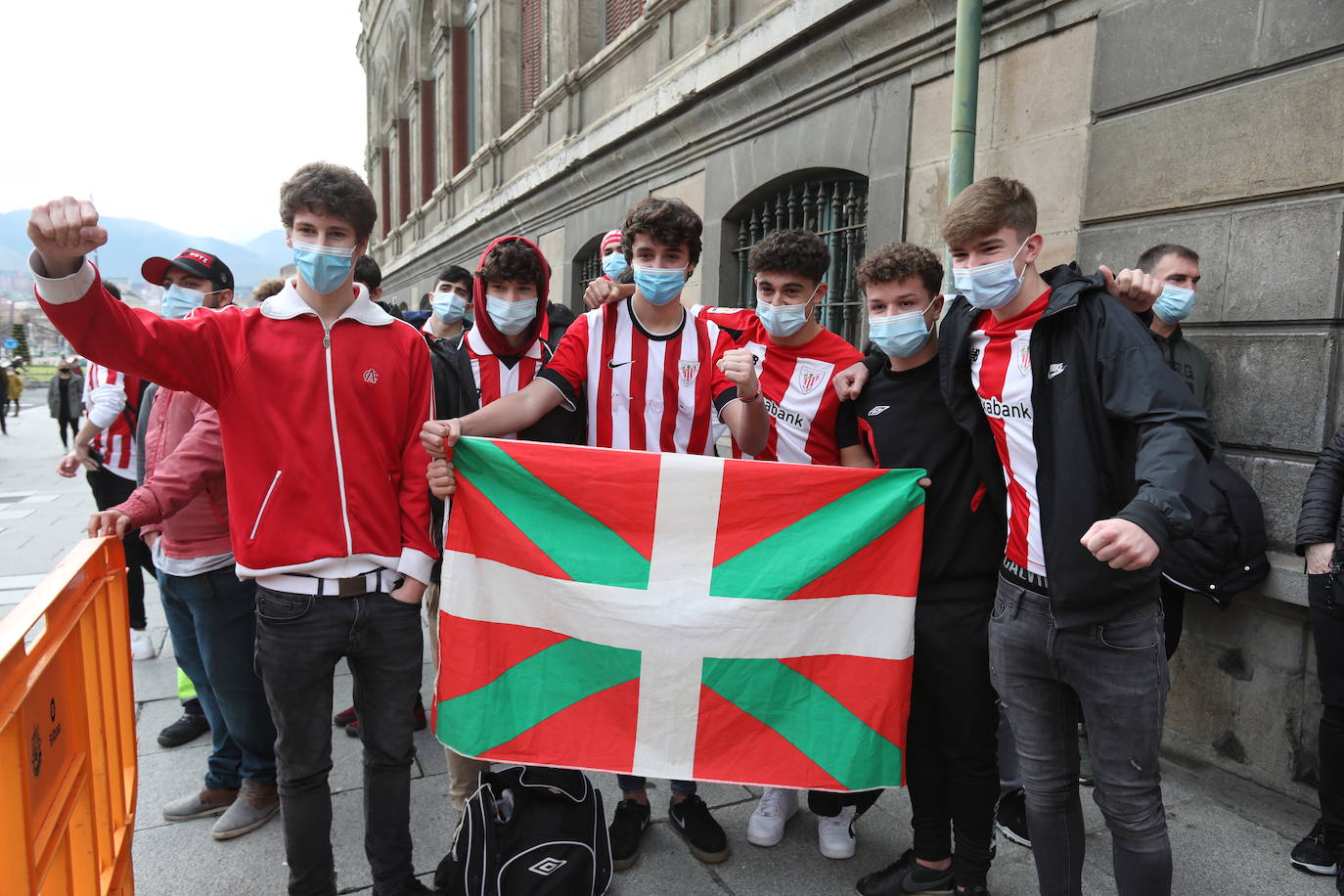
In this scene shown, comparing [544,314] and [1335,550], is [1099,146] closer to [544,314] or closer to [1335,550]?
[1335,550]

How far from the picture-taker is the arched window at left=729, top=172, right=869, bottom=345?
605cm

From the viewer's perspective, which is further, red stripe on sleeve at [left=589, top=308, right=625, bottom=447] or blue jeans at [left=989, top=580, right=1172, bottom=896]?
red stripe on sleeve at [left=589, top=308, right=625, bottom=447]

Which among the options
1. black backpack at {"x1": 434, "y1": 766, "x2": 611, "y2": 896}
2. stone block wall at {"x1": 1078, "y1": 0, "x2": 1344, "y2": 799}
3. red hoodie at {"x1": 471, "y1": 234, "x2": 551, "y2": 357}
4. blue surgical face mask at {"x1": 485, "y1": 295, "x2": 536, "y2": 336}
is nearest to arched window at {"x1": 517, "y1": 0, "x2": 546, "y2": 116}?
stone block wall at {"x1": 1078, "y1": 0, "x2": 1344, "y2": 799}

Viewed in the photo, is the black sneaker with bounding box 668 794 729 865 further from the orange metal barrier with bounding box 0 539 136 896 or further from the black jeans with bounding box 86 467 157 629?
the black jeans with bounding box 86 467 157 629

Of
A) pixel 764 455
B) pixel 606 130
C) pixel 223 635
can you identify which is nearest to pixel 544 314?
pixel 764 455

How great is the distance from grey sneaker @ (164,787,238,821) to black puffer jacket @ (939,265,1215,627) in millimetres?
3038

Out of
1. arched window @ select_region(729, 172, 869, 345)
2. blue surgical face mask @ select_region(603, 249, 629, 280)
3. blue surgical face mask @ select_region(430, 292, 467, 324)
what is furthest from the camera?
arched window @ select_region(729, 172, 869, 345)

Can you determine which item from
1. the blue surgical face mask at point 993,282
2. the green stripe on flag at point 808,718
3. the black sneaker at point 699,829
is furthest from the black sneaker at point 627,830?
the blue surgical face mask at point 993,282

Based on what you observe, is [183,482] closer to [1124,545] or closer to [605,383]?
[605,383]

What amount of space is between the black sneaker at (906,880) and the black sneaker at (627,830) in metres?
0.76

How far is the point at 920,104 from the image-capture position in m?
5.11

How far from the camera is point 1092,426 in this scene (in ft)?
6.61

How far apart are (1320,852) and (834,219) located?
4767 millimetres

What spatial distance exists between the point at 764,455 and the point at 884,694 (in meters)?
0.93
